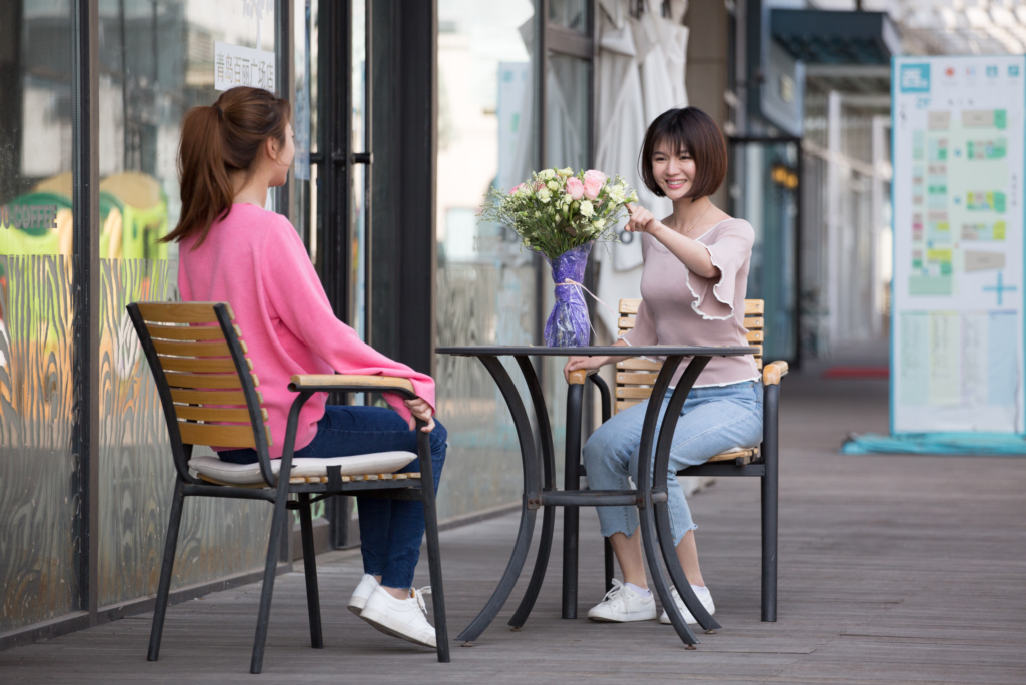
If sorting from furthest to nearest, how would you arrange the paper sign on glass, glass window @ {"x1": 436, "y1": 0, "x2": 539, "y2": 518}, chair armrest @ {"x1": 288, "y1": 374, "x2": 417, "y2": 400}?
1. glass window @ {"x1": 436, "y1": 0, "x2": 539, "y2": 518}
2. the paper sign on glass
3. chair armrest @ {"x1": 288, "y1": 374, "x2": 417, "y2": 400}

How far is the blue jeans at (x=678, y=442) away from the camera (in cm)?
340

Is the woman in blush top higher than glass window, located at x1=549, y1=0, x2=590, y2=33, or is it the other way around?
glass window, located at x1=549, y1=0, x2=590, y2=33

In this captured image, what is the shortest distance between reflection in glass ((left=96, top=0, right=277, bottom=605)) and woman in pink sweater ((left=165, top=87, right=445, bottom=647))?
2.04ft

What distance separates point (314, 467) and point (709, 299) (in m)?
1.14

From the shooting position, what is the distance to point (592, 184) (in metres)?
3.23

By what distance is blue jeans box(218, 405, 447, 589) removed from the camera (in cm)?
296

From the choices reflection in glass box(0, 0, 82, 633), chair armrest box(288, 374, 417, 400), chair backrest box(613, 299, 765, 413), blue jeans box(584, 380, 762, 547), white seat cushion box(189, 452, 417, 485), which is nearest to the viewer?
chair armrest box(288, 374, 417, 400)

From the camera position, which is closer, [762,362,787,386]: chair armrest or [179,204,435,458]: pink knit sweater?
[179,204,435,458]: pink knit sweater

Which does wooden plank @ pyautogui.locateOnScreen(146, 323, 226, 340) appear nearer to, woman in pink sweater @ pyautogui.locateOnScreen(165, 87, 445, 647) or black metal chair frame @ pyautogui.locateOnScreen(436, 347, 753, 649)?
woman in pink sweater @ pyautogui.locateOnScreen(165, 87, 445, 647)

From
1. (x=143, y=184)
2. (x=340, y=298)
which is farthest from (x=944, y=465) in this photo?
(x=143, y=184)

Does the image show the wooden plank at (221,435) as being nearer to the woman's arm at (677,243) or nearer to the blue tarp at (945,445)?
the woman's arm at (677,243)

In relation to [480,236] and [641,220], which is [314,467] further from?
[480,236]

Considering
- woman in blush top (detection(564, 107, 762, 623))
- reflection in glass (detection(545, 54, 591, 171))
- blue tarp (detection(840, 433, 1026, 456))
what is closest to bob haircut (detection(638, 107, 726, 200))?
woman in blush top (detection(564, 107, 762, 623))

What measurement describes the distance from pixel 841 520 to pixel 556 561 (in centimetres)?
143
